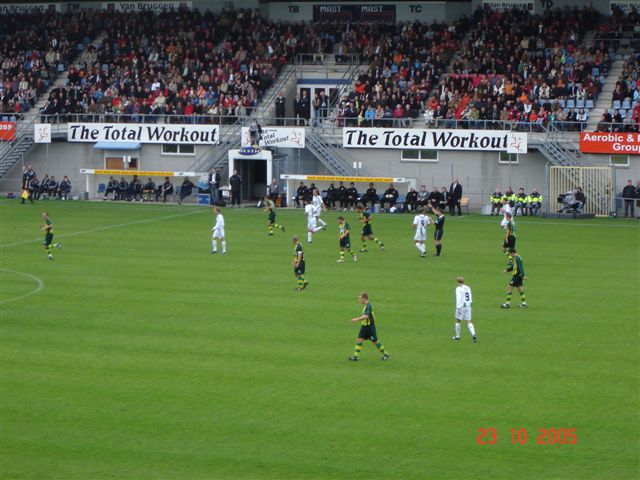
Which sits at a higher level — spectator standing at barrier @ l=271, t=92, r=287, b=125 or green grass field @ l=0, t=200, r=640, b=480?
spectator standing at barrier @ l=271, t=92, r=287, b=125

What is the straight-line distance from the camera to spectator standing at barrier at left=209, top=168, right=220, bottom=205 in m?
63.8

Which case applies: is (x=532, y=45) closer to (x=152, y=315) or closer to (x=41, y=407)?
(x=152, y=315)

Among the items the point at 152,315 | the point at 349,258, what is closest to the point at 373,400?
the point at 152,315

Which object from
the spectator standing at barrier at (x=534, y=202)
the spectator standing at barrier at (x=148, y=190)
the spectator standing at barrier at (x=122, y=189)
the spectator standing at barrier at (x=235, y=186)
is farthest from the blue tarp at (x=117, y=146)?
the spectator standing at barrier at (x=534, y=202)

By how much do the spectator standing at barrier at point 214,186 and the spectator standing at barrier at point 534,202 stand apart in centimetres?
1718

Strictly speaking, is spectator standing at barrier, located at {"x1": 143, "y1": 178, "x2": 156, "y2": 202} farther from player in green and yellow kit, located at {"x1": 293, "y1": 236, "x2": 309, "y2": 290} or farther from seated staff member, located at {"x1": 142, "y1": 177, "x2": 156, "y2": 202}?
player in green and yellow kit, located at {"x1": 293, "y1": 236, "x2": 309, "y2": 290}

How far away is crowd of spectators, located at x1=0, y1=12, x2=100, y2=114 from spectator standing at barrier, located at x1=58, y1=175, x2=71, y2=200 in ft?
23.4

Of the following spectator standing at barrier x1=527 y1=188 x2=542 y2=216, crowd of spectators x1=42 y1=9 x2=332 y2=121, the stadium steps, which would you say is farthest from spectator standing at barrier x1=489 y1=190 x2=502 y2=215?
crowd of spectators x1=42 y1=9 x2=332 y2=121

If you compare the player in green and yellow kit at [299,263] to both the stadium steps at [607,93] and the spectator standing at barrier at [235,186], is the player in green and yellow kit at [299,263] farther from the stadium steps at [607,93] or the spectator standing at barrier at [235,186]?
the stadium steps at [607,93]

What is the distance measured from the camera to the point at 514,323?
33219mm

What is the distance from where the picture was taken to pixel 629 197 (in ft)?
185

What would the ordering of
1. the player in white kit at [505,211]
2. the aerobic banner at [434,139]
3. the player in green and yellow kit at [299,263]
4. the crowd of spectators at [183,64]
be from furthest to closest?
1. the crowd of spectators at [183,64]
2. the aerobic banner at [434,139]
3. the player in white kit at [505,211]
4. the player in green and yellow kit at [299,263]

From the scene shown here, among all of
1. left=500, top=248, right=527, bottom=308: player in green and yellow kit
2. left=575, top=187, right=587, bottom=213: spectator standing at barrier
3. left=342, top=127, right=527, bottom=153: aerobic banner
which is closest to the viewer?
left=500, top=248, right=527, bottom=308: player in green and yellow kit

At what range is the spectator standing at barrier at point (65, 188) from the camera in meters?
67.1
